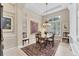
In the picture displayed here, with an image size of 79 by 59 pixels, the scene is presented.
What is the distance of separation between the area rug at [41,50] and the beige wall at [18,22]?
136 millimetres

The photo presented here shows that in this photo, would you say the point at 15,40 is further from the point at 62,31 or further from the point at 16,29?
the point at 62,31

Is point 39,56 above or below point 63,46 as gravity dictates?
below

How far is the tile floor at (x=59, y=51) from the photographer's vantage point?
2299mm

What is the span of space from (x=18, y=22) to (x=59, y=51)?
0.94 meters

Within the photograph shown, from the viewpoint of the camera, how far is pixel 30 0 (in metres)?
2.39

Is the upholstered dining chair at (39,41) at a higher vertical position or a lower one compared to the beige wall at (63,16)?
lower

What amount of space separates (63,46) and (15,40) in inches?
35.3

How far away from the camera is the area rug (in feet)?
7.72

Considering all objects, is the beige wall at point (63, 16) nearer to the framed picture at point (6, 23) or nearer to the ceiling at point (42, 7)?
the ceiling at point (42, 7)

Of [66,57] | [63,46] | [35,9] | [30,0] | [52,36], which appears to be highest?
[30,0]

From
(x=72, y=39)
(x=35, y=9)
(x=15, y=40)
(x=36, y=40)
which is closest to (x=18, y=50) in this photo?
(x=15, y=40)

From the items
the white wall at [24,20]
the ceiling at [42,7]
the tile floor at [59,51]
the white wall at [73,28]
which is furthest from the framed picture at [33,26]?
the white wall at [73,28]

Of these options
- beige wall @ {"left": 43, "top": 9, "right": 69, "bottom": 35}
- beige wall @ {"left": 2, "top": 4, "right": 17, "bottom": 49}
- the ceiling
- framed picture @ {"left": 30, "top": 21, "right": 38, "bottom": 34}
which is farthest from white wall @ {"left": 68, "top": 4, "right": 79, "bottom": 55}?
beige wall @ {"left": 2, "top": 4, "right": 17, "bottom": 49}

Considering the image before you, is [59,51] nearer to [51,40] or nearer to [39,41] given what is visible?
[51,40]
